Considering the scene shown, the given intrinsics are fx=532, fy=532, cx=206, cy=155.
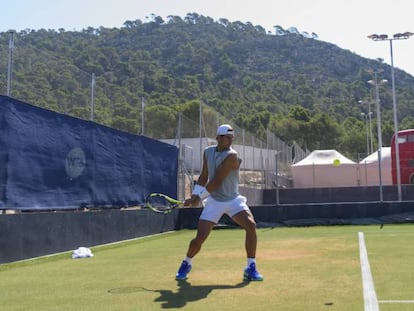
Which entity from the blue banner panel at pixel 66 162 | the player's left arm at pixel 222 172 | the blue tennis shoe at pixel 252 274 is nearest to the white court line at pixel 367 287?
the blue tennis shoe at pixel 252 274

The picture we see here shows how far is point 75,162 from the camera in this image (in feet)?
39.3

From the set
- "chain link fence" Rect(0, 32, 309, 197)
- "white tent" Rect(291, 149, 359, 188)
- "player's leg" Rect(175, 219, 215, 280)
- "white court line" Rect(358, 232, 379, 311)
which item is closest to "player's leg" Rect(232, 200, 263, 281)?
"player's leg" Rect(175, 219, 215, 280)

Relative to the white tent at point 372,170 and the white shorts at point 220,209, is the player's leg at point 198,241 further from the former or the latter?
the white tent at point 372,170

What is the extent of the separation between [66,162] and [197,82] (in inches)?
4841

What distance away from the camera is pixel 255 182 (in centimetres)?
3048

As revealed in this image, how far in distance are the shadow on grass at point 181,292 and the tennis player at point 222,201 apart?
1.12ft

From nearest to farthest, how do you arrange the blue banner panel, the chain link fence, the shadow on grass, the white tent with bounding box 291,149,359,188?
the shadow on grass
the blue banner panel
the chain link fence
the white tent with bounding box 291,149,359,188

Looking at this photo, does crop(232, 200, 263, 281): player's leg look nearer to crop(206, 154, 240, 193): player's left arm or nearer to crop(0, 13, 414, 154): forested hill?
crop(206, 154, 240, 193): player's left arm

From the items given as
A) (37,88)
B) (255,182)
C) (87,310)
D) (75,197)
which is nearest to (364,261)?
(87,310)

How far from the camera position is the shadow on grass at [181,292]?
5383 millimetres

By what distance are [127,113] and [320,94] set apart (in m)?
135

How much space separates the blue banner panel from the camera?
9609 mm

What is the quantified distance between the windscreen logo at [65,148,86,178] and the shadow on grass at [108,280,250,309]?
5723 millimetres

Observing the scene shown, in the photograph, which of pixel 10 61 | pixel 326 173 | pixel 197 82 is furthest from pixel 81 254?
pixel 197 82
